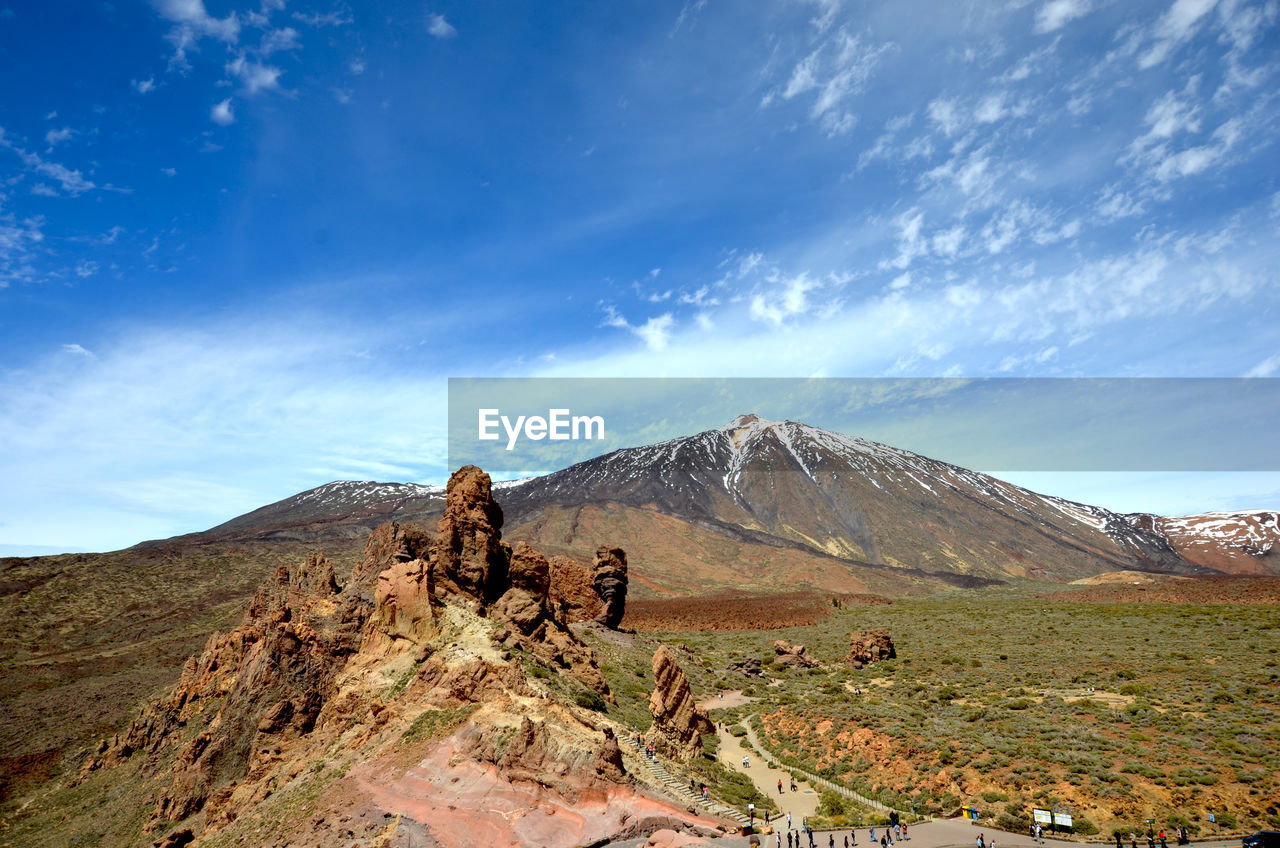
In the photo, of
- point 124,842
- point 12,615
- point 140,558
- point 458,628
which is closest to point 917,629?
point 458,628

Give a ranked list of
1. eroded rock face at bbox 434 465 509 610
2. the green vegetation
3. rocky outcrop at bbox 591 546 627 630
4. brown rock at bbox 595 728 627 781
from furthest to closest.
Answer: rocky outcrop at bbox 591 546 627 630
eroded rock face at bbox 434 465 509 610
the green vegetation
brown rock at bbox 595 728 627 781

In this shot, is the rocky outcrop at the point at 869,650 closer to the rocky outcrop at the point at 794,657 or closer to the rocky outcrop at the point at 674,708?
the rocky outcrop at the point at 794,657

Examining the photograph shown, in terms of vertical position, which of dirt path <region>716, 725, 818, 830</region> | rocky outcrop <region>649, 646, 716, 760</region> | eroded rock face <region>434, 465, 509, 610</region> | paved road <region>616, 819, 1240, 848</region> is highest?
eroded rock face <region>434, 465, 509, 610</region>

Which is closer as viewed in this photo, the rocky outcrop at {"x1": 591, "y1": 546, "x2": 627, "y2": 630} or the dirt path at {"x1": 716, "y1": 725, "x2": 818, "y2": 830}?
the dirt path at {"x1": 716, "y1": 725, "x2": 818, "y2": 830}

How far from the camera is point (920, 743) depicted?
99.8 feet

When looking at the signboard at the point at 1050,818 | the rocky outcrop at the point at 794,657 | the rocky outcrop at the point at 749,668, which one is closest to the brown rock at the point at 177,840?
the signboard at the point at 1050,818

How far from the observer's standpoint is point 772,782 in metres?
29.1

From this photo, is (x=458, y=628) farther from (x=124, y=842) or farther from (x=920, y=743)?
(x=920, y=743)

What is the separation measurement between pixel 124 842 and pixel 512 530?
4943 inches

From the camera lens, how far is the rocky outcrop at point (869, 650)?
52.5 metres

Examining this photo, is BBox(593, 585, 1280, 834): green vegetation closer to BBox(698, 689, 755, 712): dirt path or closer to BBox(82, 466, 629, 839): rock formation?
BBox(698, 689, 755, 712): dirt path

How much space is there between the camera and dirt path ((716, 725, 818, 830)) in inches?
1010

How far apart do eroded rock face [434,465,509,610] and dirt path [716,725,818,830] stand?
15148 millimetres

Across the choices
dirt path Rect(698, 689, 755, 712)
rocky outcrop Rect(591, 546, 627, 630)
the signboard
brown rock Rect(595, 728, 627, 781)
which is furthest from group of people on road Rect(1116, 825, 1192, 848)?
rocky outcrop Rect(591, 546, 627, 630)
